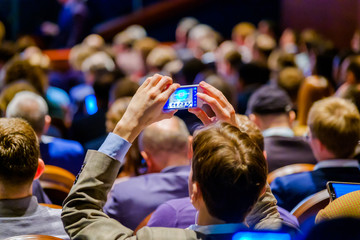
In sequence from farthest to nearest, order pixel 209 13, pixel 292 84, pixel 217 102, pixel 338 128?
pixel 209 13 → pixel 292 84 → pixel 338 128 → pixel 217 102

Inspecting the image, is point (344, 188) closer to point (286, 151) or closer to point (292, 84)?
point (286, 151)

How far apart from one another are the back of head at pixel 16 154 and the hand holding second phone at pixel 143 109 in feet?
1.96

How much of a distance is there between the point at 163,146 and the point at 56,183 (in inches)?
25.4

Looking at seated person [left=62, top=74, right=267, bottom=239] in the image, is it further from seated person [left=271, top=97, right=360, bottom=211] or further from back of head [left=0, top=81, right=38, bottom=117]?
back of head [left=0, top=81, right=38, bottom=117]

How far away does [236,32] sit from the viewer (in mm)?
9805

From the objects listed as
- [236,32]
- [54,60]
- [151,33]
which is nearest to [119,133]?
[54,60]

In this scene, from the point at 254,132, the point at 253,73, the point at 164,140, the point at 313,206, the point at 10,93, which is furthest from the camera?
the point at 253,73

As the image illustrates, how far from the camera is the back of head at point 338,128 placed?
2.79 m

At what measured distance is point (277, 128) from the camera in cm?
379

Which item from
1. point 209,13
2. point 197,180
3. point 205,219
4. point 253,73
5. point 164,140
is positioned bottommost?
point 253,73

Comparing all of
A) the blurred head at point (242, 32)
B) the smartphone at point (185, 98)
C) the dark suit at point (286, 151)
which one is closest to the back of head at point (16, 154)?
the smartphone at point (185, 98)

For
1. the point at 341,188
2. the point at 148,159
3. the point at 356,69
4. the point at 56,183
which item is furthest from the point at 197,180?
the point at 356,69

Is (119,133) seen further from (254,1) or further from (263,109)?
(254,1)

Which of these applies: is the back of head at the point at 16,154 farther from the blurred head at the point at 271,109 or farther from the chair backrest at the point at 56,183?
the blurred head at the point at 271,109
